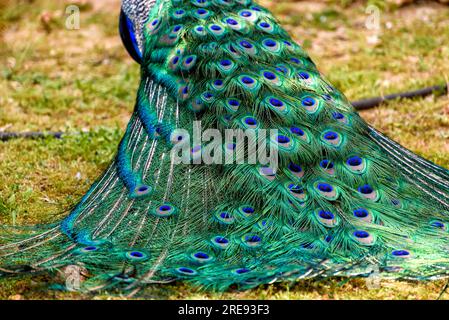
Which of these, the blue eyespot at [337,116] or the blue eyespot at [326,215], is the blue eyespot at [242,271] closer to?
the blue eyespot at [326,215]

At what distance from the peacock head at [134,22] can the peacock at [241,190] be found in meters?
0.64

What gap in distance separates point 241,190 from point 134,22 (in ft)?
7.50

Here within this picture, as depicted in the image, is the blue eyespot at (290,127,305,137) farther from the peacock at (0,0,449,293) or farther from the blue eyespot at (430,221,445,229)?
the blue eyespot at (430,221,445,229)

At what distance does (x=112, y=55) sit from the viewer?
8.72 meters

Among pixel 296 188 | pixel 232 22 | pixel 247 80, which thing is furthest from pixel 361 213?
pixel 232 22

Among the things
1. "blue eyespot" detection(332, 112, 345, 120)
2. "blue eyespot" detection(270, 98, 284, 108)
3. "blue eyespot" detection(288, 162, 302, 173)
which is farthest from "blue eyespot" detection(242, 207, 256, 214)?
"blue eyespot" detection(332, 112, 345, 120)

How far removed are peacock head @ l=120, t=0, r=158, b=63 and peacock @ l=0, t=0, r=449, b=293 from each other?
0.64 m

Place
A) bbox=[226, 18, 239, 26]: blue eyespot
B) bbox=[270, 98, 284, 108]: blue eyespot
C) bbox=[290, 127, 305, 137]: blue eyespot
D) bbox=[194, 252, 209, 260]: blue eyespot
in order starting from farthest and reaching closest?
1. bbox=[226, 18, 239, 26]: blue eyespot
2. bbox=[270, 98, 284, 108]: blue eyespot
3. bbox=[290, 127, 305, 137]: blue eyespot
4. bbox=[194, 252, 209, 260]: blue eyespot

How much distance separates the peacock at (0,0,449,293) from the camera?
3.64 metres

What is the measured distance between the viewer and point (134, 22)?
5805 millimetres

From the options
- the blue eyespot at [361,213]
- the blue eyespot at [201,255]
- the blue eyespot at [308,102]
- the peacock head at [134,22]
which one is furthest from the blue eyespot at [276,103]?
the peacock head at [134,22]

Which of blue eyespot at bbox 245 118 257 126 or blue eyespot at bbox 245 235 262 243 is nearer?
blue eyespot at bbox 245 235 262 243

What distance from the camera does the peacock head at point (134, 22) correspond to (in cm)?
547
